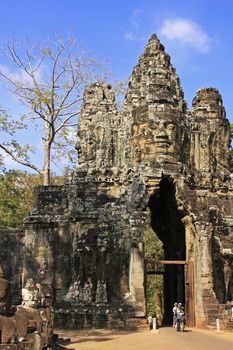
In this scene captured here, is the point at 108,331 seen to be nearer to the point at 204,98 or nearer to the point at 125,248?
the point at 125,248

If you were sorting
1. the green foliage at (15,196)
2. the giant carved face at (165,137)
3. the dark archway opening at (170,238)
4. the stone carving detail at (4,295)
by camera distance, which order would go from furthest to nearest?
the green foliage at (15,196), the dark archway opening at (170,238), the giant carved face at (165,137), the stone carving detail at (4,295)

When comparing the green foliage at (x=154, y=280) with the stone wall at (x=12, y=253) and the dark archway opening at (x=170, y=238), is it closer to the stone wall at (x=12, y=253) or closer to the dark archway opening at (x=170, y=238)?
the dark archway opening at (x=170, y=238)

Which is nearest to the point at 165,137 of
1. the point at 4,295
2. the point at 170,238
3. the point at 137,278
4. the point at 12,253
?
the point at 170,238

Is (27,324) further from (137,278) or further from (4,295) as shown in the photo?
(137,278)

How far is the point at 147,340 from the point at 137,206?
4.39m

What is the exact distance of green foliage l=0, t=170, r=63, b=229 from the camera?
26922mm

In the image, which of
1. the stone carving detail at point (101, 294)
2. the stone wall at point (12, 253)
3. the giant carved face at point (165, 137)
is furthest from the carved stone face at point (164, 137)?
the stone wall at point (12, 253)

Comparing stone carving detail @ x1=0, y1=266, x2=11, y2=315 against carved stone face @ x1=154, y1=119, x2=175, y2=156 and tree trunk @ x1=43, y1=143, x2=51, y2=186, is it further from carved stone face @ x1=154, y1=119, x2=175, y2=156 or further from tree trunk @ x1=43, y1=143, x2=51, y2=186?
tree trunk @ x1=43, y1=143, x2=51, y2=186

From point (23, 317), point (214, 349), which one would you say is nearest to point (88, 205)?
point (214, 349)

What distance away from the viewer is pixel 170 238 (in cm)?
1948

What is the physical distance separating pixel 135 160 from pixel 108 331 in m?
6.07

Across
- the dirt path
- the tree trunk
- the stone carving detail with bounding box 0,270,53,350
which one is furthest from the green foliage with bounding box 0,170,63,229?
the stone carving detail with bounding box 0,270,53,350

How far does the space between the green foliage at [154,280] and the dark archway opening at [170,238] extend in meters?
7.67

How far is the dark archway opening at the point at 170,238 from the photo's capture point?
18141mm
